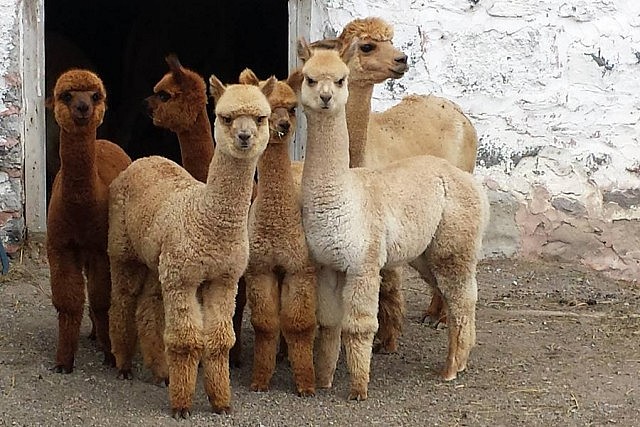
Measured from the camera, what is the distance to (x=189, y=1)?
11914mm

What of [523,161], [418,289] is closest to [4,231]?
[418,289]

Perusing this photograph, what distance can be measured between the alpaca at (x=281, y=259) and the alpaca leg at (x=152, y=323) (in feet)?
1.47

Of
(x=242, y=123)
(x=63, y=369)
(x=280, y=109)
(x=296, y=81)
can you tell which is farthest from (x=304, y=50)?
(x=63, y=369)

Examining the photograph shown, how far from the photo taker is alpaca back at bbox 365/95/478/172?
6609mm

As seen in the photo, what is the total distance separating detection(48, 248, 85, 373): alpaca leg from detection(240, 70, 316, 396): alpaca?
2.89 ft

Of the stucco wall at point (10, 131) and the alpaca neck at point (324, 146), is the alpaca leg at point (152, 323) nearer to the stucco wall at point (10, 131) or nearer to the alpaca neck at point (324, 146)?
the alpaca neck at point (324, 146)

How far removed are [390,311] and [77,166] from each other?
185 cm

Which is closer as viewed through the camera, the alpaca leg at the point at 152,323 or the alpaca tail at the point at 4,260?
the alpaca leg at the point at 152,323

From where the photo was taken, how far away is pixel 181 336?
4.60 metres

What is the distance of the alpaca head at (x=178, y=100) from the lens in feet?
17.9

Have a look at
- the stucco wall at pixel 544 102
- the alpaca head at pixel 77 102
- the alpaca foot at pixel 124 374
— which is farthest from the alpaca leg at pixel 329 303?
the stucco wall at pixel 544 102

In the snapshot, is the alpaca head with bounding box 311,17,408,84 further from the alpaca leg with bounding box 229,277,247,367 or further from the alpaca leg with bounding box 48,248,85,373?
the alpaca leg with bounding box 48,248,85,373


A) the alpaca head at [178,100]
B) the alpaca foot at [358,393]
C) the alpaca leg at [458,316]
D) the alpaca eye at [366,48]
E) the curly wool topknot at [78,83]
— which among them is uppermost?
the alpaca eye at [366,48]

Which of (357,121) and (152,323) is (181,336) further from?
(357,121)
